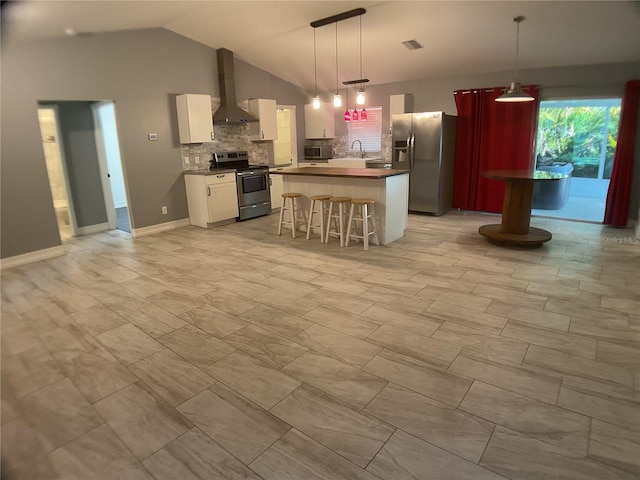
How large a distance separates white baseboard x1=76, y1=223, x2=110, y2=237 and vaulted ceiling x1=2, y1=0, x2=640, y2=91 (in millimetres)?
2879

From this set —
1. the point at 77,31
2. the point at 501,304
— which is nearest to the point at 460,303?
the point at 501,304

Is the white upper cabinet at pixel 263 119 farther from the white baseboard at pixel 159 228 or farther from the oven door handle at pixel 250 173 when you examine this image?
the white baseboard at pixel 159 228

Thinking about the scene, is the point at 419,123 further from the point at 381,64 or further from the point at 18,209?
the point at 18,209

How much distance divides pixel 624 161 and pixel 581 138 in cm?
325

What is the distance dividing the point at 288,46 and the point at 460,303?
209 inches

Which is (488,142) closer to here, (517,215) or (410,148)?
(410,148)

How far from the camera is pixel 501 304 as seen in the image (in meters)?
3.36

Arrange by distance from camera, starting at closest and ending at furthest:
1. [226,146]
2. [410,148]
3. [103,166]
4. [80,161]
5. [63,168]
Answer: [63,168] → [80,161] → [103,166] → [410,148] → [226,146]

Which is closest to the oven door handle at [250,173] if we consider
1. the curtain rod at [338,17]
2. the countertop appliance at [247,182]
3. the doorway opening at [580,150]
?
the countertop appliance at [247,182]

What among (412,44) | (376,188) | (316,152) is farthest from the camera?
(316,152)

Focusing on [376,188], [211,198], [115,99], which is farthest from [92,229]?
[376,188]

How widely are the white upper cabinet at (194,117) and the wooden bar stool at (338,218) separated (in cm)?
273

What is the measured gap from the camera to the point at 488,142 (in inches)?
A: 266

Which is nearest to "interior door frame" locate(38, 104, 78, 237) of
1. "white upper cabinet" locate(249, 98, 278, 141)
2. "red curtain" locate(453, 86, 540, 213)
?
"white upper cabinet" locate(249, 98, 278, 141)
